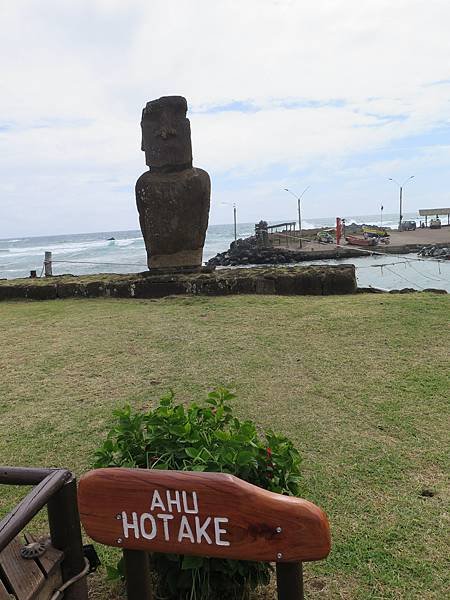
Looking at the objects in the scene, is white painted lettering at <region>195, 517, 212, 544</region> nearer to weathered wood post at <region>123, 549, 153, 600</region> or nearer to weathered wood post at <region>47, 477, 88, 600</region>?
weathered wood post at <region>123, 549, 153, 600</region>

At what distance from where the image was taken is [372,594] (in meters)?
1.71

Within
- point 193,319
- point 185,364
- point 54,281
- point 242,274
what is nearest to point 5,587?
point 185,364

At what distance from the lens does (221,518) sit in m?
1.17

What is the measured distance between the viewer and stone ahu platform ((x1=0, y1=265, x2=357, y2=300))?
721 centimetres

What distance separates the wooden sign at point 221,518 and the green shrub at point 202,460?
0.28m

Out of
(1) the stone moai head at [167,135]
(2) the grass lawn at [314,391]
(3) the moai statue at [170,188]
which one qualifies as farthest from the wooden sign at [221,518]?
(1) the stone moai head at [167,135]

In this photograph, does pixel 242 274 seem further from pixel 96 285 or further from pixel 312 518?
pixel 312 518

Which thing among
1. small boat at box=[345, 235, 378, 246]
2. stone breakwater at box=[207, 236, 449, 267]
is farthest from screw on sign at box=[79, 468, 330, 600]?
small boat at box=[345, 235, 378, 246]

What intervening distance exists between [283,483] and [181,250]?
649 cm

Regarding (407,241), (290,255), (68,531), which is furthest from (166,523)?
(407,241)

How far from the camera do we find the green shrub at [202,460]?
1521 mm

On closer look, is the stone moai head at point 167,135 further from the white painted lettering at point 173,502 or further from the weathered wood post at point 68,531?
the white painted lettering at point 173,502

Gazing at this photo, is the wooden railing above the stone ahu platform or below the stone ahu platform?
below

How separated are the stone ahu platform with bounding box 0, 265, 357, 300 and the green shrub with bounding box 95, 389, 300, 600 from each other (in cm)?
560
